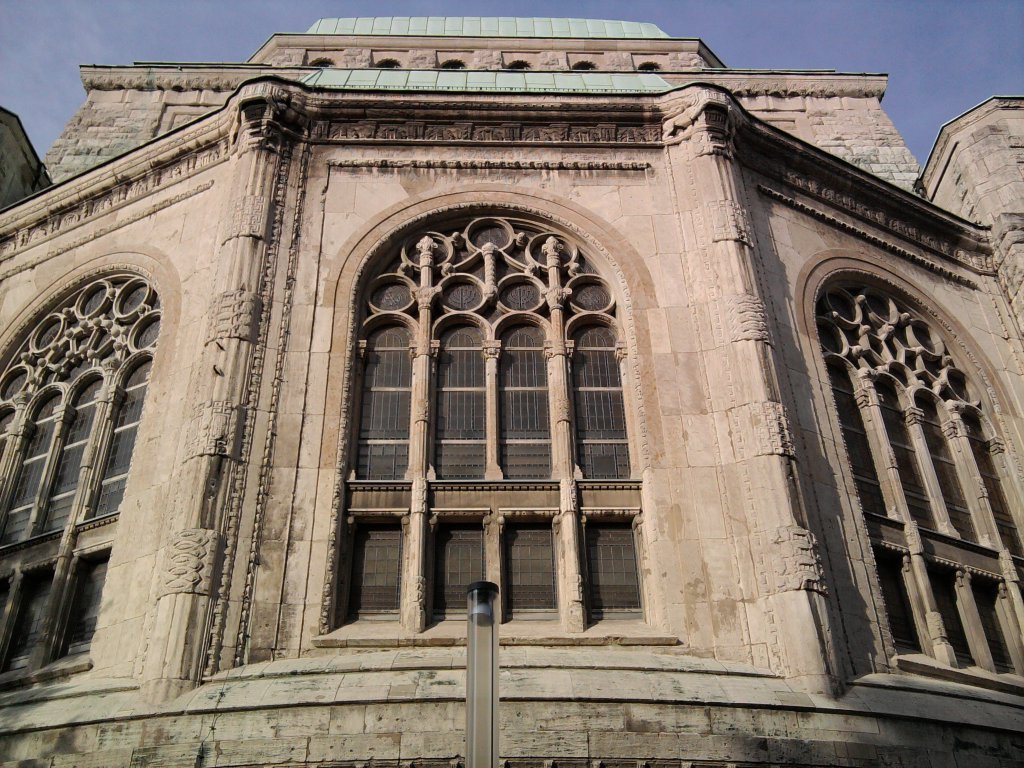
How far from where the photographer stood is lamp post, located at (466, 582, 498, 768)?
6.85 m

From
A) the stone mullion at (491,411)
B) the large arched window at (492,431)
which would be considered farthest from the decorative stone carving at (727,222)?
the stone mullion at (491,411)

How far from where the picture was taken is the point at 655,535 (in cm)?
1380

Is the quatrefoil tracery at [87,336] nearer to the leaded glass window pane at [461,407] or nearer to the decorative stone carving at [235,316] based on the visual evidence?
the decorative stone carving at [235,316]

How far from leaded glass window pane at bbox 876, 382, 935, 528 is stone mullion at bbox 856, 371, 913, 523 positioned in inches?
7.6

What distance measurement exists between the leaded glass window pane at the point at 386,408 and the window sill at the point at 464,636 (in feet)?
8.04

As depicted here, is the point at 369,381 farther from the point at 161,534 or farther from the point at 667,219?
the point at 667,219

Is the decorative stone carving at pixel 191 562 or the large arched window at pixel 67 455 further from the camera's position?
the large arched window at pixel 67 455

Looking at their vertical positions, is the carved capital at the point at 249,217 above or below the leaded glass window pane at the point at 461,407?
above

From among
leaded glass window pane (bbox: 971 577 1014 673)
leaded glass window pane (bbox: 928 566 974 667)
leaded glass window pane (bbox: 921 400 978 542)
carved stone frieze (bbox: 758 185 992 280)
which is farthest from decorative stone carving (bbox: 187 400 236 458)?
leaded glass window pane (bbox: 971 577 1014 673)

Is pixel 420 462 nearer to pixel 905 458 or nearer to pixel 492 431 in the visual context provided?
pixel 492 431

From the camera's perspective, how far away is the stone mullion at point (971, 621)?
1495cm

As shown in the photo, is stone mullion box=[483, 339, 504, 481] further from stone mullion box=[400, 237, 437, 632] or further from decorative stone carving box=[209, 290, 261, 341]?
decorative stone carving box=[209, 290, 261, 341]

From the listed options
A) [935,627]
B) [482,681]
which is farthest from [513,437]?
[482,681]

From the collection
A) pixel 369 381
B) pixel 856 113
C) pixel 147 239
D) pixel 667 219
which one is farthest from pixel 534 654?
pixel 856 113
